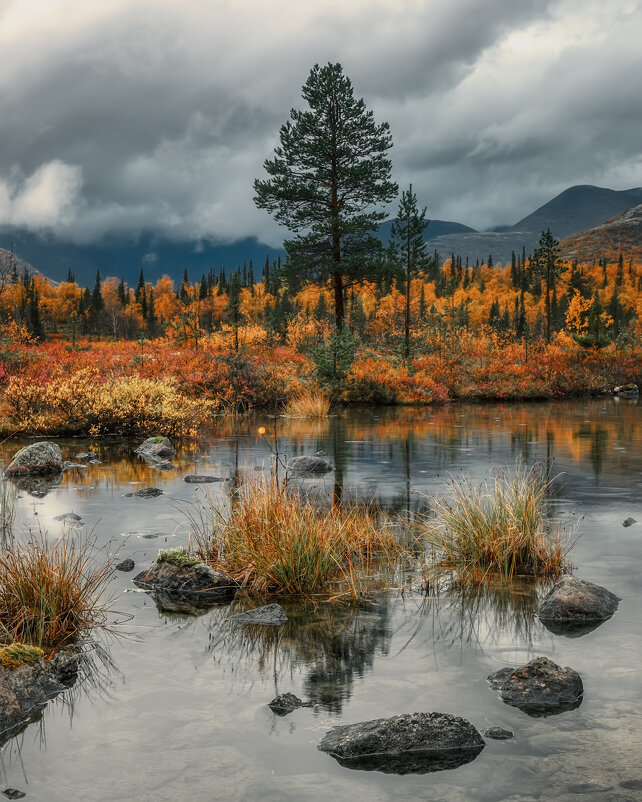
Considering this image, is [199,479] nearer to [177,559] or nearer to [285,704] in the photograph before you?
[177,559]

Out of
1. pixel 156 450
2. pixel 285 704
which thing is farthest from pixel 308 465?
pixel 285 704

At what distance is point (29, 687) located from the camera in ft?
15.3

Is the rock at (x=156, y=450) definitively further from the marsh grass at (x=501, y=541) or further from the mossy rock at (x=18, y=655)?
the mossy rock at (x=18, y=655)

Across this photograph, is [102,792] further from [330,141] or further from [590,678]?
[330,141]

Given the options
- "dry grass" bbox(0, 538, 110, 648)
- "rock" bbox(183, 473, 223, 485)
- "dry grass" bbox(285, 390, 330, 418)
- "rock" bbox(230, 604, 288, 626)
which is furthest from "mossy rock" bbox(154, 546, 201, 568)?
"dry grass" bbox(285, 390, 330, 418)

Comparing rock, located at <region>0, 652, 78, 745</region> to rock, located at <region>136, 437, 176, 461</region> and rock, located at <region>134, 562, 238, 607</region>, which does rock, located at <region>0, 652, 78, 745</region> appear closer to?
rock, located at <region>134, 562, 238, 607</region>

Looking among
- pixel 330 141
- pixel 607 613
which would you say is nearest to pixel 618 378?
pixel 330 141

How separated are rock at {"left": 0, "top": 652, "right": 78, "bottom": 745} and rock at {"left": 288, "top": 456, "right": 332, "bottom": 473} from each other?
800cm

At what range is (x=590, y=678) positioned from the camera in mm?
4992

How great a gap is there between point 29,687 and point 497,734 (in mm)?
2781

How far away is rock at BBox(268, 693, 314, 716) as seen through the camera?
4.56 metres

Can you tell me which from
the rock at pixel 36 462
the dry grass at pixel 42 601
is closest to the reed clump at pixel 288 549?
the dry grass at pixel 42 601

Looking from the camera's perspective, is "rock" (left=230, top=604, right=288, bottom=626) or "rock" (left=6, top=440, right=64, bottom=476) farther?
"rock" (left=6, top=440, right=64, bottom=476)

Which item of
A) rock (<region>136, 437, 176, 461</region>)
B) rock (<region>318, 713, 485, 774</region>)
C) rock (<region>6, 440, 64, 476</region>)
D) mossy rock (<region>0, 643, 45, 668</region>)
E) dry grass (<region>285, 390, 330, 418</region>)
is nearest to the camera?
rock (<region>318, 713, 485, 774</region>)
